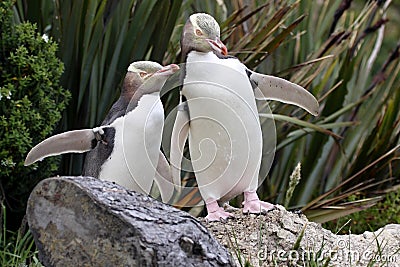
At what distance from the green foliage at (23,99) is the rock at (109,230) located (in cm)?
163

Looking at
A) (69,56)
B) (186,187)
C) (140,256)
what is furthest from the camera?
(69,56)

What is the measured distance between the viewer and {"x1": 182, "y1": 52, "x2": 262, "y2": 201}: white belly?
3.05 m

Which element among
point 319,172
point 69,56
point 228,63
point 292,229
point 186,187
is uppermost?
point 228,63

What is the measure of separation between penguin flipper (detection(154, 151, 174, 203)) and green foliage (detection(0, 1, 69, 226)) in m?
0.96

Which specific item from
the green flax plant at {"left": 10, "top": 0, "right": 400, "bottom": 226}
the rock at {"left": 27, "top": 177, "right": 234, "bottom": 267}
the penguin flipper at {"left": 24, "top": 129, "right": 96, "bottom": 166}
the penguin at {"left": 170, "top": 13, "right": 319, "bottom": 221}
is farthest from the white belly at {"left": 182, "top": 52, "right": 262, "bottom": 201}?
the green flax plant at {"left": 10, "top": 0, "right": 400, "bottom": 226}

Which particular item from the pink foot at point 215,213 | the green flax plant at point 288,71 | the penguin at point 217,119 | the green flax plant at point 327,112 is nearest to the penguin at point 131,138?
the penguin at point 217,119

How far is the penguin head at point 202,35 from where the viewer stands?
3.03 m

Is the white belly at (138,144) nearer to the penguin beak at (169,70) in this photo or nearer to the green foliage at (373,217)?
the penguin beak at (169,70)

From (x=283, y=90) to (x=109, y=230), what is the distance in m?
1.22

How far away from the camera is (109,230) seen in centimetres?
229

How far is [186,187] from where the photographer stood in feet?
13.5

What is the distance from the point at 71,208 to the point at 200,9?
3.59 m

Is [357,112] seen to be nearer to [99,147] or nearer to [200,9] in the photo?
[200,9]

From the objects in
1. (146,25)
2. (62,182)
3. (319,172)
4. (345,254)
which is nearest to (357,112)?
(319,172)
